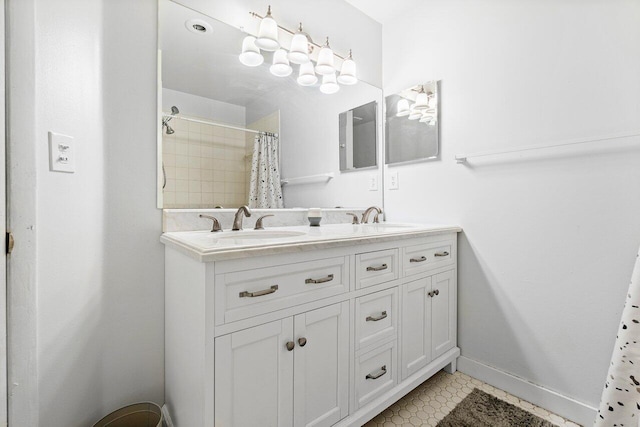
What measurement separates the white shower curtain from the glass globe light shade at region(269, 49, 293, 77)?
1.70 m

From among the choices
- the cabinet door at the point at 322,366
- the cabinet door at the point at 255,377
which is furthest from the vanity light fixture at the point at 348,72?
the cabinet door at the point at 255,377

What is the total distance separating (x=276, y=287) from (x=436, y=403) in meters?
1.13

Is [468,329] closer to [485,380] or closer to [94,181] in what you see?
[485,380]

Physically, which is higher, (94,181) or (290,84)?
(290,84)

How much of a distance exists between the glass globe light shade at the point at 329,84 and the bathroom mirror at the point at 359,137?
0.18 metres

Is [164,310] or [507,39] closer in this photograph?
[164,310]

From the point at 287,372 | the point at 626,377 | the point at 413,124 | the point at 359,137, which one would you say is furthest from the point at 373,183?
the point at 626,377

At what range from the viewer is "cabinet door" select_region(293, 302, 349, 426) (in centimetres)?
101

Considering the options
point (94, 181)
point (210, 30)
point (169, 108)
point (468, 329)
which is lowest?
point (468, 329)

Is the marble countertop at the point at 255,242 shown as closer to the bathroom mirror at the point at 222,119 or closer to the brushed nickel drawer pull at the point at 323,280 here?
the brushed nickel drawer pull at the point at 323,280

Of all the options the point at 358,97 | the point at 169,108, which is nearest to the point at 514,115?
the point at 358,97

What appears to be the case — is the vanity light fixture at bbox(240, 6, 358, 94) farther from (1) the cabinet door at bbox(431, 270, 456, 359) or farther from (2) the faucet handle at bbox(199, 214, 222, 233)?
(1) the cabinet door at bbox(431, 270, 456, 359)

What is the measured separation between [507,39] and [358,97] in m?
0.90

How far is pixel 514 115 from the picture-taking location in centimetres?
150
